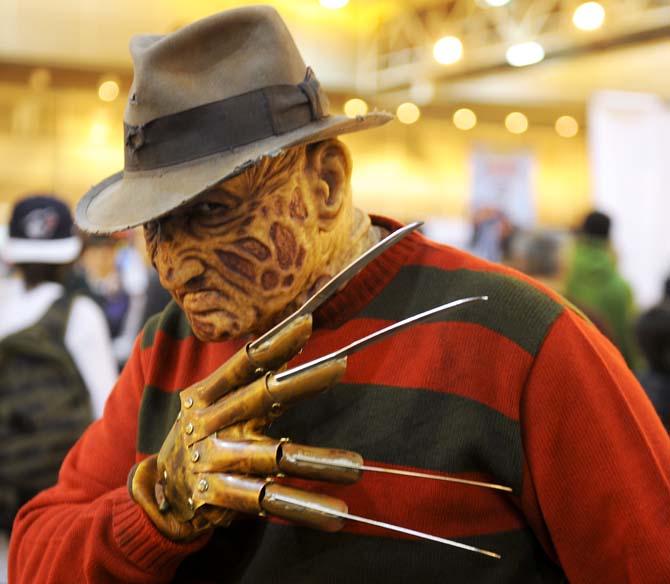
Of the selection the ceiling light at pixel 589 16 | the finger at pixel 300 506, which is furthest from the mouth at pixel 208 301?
the ceiling light at pixel 589 16

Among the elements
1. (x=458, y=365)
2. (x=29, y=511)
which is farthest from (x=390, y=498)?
(x=29, y=511)

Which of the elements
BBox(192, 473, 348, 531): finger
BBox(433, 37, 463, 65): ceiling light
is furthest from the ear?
BBox(433, 37, 463, 65): ceiling light

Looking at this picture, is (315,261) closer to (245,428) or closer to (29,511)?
(245,428)

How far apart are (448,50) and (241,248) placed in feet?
23.2

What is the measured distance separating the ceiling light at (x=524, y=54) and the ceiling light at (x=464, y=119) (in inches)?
87.1

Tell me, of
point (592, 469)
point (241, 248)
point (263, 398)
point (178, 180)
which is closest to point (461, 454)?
point (592, 469)

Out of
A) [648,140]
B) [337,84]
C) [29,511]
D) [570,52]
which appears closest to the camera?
[29,511]

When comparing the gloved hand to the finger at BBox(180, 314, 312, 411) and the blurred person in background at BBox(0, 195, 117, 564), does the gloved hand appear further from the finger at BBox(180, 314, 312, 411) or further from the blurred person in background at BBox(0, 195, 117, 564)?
the blurred person in background at BBox(0, 195, 117, 564)

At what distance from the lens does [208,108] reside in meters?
1.15

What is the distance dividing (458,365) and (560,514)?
0.69ft

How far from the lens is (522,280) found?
1.26 metres

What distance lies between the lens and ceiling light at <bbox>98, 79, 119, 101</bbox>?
8414mm

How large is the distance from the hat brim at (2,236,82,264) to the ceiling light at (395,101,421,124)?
6.57m

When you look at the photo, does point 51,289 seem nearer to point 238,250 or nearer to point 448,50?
point 238,250
